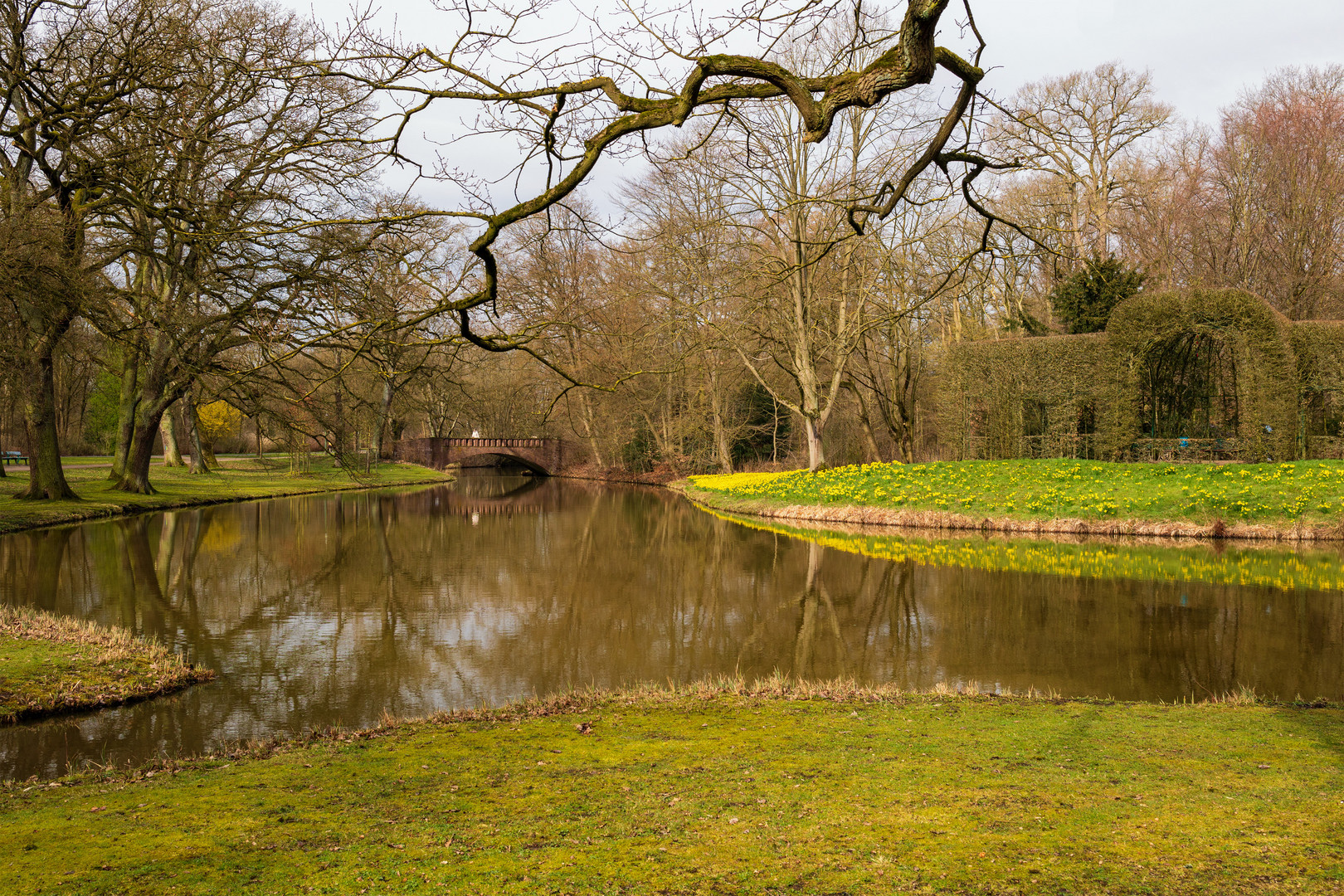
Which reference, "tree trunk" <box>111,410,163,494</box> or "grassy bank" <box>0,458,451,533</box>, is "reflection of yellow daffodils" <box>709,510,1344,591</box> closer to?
"grassy bank" <box>0,458,451,533</box>

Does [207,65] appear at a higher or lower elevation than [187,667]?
higher

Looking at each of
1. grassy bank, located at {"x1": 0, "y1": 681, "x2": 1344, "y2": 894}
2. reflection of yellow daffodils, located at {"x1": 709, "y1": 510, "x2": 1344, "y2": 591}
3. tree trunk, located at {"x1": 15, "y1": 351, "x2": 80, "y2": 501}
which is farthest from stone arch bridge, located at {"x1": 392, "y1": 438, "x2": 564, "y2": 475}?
grassy bank, located at {"x1": 0, "y1": 681, "x2": 1344, "y2": 894}

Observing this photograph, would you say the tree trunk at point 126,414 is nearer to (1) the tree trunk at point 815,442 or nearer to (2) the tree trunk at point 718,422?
(1) the tree trunk at point 815,442

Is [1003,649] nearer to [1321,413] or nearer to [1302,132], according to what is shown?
[1321,413]

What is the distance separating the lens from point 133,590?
12.0 metres

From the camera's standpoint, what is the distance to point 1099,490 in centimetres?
1955

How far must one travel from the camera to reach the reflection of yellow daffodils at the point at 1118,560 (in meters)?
12.9

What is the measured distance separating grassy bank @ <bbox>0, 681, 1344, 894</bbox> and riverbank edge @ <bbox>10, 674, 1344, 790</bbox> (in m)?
0.11

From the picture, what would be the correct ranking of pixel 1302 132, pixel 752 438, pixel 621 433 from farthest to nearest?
pixel 621 433, pixel 752 438, pixel 1302 132

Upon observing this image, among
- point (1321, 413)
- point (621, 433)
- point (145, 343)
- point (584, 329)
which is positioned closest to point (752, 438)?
point (621, 433)

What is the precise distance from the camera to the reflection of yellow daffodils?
12.9m

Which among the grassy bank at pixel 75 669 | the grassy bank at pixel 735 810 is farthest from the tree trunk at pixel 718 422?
the grassy bank at pixel 735 810

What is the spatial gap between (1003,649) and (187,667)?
25.6ft

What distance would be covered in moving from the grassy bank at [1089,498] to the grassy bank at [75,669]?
16079 mm
